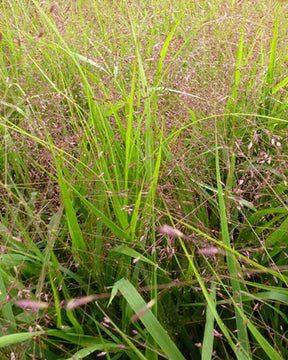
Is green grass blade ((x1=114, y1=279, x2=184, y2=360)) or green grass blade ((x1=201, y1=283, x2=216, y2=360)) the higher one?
green grass blade ((x1=114, y1=279, x2=184, y2=360))

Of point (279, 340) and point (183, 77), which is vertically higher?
point (183, 77)

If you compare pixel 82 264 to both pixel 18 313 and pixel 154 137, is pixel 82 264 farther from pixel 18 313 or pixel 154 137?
pixel 154 137

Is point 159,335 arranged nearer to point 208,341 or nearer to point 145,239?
point 208,341

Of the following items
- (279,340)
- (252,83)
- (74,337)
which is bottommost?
(279,340)

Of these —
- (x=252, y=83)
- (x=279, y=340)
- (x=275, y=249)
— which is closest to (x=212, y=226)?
(x=275, y=249)

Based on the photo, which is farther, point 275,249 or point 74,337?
point 275,249

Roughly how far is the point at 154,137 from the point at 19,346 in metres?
0.56

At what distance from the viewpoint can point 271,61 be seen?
1327 mm

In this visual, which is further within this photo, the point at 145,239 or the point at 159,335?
the point at 145,239

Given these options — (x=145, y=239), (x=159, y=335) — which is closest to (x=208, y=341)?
(x=159, y=335)

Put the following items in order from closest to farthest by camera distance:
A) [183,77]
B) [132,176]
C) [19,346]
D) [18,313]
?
1. [19,346]
2. [18,313]
3. [132,176]
4. [183,77]

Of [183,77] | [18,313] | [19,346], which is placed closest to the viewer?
[19,346]

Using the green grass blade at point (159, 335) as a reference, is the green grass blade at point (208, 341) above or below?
below

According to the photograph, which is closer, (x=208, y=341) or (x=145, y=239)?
(x=208, y=341)
